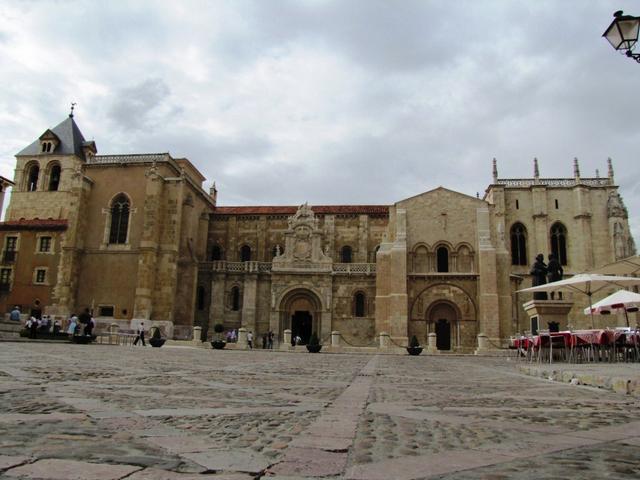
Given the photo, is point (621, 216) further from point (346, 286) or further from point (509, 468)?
point (509, 468)

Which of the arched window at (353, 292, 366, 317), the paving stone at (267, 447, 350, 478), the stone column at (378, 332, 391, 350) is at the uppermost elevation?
the arched window at (353, 292, 366, 317)

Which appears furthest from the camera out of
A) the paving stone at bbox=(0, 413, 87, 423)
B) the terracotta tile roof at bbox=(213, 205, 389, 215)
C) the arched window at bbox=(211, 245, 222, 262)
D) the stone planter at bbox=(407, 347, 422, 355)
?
the arched window at bbox=(211, 245, 222, 262)

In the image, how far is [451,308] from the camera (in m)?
34.0

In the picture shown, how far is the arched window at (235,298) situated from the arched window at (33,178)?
2466 centimetres

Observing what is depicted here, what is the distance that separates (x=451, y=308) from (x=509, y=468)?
32.6m

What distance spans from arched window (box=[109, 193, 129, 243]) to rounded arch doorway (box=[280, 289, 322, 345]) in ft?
39.4

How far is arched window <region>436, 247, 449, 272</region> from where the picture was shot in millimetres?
35312

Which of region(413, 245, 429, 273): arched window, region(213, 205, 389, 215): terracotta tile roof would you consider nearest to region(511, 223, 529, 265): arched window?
region(413, 245, 429, 273): arched window

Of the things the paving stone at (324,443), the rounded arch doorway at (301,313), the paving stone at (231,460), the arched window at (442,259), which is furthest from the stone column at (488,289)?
the paving stone at (231,460)

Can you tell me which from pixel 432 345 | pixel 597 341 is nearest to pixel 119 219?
pixel 432 345

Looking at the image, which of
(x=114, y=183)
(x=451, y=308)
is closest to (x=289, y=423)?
(x=451, y=308)

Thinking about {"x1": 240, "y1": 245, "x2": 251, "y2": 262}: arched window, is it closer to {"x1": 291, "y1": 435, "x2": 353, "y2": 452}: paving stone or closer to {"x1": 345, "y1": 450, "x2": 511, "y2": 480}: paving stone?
{"x1": 291, "y1": 435, "x2": 353, "y2": 452}: paving stone

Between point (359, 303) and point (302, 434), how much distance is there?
3323 centimetres

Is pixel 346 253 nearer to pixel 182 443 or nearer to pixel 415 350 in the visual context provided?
pixel 415 350
